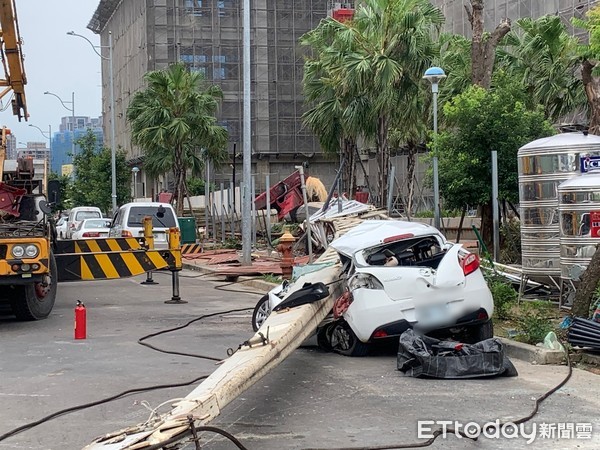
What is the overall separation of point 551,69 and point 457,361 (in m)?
18.5

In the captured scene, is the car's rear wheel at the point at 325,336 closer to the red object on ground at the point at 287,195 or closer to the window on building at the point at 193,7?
the red object on ground at the point at 287,195

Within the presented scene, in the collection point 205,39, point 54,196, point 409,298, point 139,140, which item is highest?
point 205,39

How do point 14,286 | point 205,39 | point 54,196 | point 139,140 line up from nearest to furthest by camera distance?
point 14,286 < point 54,196 < point 139,140 < point 205,39

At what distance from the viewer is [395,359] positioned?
9734 mm

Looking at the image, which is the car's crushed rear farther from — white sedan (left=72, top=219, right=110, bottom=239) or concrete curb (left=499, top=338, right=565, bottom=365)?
white sedan (left=72, top=219, right=110, bottom=239)

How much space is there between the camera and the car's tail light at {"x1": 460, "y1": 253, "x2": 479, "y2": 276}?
31.8ft

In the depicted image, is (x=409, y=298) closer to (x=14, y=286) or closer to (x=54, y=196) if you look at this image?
(x=14, y=286)

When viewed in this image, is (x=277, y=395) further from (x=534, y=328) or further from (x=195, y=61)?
(x=195, y=61)

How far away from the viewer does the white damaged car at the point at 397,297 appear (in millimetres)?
9391

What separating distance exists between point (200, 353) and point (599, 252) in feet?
16.3

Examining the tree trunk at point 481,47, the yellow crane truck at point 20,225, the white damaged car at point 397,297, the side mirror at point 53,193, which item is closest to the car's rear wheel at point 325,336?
the white damaged car at point 397,297

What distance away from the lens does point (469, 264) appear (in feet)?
32.1

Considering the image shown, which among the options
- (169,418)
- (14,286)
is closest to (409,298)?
(169,418)

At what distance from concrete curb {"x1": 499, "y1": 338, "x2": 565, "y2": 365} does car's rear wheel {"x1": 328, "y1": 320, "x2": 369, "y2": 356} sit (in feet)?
5.62
